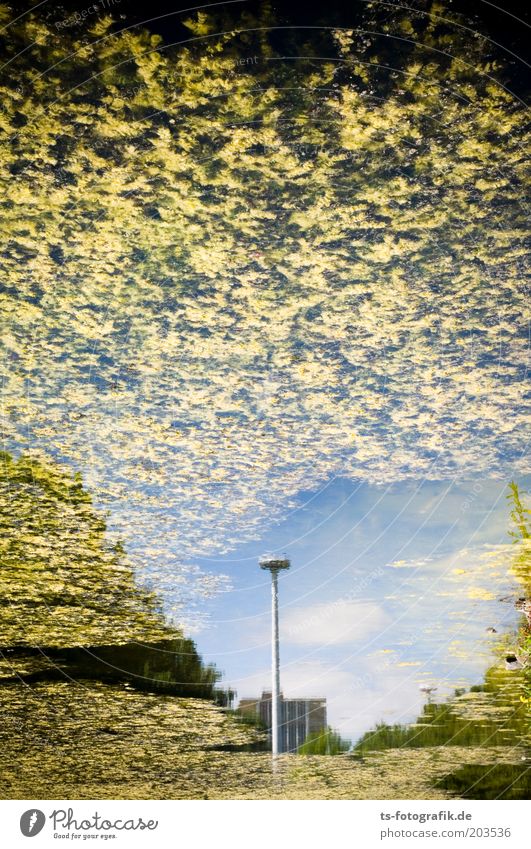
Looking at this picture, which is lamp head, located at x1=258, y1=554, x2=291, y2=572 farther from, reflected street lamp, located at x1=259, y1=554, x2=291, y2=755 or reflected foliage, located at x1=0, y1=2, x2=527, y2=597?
reflected foliage, located at x1=0, y1=2, x2=527, y2=597

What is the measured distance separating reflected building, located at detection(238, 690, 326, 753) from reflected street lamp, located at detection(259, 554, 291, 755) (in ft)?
0.12

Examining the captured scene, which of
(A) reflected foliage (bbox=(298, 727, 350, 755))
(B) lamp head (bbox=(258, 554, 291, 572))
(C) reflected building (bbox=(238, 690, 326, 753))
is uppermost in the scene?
(B) lamp head (bbox=(258, 554, 291, 572))

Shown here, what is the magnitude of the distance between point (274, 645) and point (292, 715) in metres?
0.53

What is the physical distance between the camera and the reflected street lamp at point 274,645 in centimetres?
539

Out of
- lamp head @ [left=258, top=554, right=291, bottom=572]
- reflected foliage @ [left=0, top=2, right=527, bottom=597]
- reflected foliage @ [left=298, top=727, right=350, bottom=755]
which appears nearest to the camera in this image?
reflected foliage @ [left=0, top=2, right=527, bottom=597]

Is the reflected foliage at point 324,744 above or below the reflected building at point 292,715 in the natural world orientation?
below

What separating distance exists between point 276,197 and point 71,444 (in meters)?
2.53

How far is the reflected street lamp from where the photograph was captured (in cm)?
539

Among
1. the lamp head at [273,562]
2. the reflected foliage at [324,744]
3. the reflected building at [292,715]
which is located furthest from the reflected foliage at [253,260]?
the reflected foliage at [324,744]

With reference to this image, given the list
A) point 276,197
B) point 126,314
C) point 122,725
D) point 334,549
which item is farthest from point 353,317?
point 122,725

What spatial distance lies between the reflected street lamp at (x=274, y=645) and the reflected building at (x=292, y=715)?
0.04 meters

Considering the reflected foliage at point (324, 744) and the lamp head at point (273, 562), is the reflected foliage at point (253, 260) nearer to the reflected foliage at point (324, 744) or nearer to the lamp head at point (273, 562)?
the lamp head at point (273, 562)

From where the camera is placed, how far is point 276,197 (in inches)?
169

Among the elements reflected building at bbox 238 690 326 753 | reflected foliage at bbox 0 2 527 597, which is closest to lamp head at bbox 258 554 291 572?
reflected foliage at bbox 0 2 527 597
